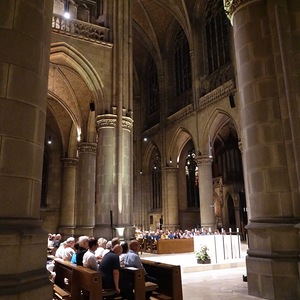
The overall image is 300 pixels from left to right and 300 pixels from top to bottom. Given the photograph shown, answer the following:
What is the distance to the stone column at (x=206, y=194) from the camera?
18.4 metres

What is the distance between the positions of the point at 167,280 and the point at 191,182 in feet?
65.2

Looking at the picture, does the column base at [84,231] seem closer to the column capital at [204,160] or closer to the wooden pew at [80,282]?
the column capital at [204,160]

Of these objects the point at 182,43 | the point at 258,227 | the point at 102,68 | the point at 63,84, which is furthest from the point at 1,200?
the point at 182,43

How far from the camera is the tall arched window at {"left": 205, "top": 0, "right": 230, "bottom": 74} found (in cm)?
1916

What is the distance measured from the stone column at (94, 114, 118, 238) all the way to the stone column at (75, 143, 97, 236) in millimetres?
3448

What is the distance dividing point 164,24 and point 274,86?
20.2 m

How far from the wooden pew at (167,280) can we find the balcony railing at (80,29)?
11305 millimetres

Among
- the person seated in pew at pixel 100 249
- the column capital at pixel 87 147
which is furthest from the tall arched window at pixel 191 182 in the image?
the person seated in pew at pixel 100 249

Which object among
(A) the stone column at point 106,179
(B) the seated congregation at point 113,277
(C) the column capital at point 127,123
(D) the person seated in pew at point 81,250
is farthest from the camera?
(C) the column capital at point 127,123

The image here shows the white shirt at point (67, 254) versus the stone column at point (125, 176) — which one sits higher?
the stone column at point (125, 176)

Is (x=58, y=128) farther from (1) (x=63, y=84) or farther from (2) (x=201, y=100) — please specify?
(2) (x=201, y=100)

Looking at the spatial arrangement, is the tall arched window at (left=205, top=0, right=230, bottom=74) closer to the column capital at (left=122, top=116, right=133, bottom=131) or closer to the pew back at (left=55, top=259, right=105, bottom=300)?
the column capital at (left=122, top=116, right=133, bottom=131)

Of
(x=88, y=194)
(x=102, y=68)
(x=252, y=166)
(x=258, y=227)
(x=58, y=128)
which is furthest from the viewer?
(x=58, y=128)

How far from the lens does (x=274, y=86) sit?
555 centimetres
